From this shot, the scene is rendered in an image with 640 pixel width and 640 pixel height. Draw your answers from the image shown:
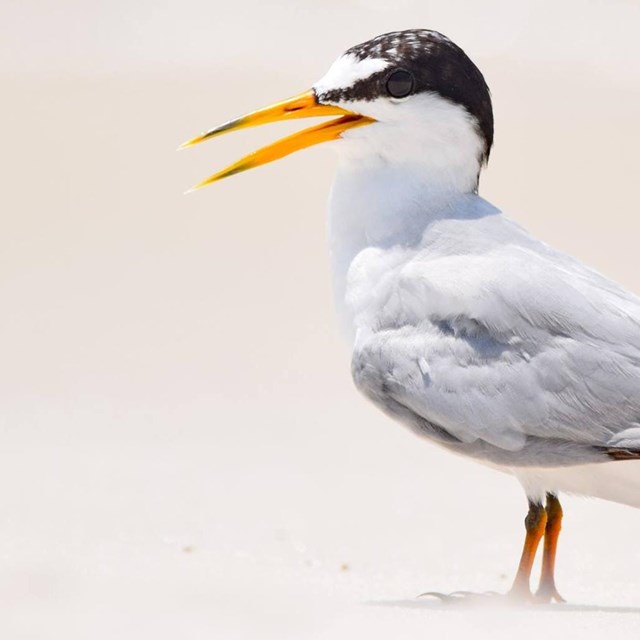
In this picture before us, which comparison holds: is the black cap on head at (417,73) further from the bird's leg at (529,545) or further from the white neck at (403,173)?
the bird's leg at (529,545)

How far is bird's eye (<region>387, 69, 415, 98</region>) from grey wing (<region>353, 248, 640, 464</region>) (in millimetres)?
538

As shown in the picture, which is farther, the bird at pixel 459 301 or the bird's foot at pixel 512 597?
the bird's foot at pixel 512 597

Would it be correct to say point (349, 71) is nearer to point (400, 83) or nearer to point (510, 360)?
point (400, 83)

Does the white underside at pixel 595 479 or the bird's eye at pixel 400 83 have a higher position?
the bird's eye at pixel 400 83

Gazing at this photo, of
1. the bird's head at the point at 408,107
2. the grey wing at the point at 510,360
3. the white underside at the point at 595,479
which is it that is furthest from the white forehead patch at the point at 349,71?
the white underside at the point at 595,479

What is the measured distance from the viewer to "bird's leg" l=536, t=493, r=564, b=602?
4.43 meters

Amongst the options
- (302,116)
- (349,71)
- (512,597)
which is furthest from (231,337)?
(512,597)

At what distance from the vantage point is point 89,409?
8031 millimetres

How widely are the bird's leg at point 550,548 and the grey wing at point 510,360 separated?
17.4 inches

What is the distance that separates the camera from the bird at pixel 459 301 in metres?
4.03

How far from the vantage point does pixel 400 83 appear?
4.38 metres

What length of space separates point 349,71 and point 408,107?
202 millimetres

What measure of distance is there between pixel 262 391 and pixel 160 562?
11.1 ft

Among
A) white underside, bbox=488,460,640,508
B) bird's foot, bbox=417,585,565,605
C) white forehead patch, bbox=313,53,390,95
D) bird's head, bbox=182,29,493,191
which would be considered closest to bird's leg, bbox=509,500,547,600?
bird's foot, bbox=417,585,565,605
